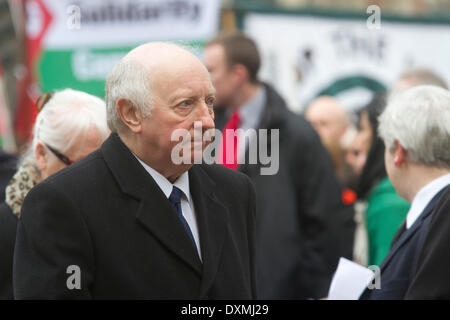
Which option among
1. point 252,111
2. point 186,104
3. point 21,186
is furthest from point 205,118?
point 252,111

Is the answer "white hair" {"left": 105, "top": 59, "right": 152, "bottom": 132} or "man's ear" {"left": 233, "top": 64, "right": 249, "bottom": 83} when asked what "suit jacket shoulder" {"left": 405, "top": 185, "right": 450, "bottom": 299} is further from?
"man's ear" {"left": 233, "top": 64, "right": 249, "bottom": 83}

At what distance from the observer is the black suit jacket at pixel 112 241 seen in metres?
2.50

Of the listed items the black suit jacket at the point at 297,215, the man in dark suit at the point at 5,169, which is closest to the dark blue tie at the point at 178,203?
the man in dark suit at the point at 5,169

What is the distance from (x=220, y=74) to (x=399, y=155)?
2278 mm

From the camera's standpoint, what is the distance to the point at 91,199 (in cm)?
257

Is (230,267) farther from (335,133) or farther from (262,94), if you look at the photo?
(335,133)

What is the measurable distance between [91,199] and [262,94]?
3.07 m

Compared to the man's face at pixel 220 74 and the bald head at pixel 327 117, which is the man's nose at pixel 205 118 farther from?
the bald head at pixel 327 117

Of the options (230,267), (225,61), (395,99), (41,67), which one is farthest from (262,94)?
(41,67)

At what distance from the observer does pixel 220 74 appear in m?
5.57

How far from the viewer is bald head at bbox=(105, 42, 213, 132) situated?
8.65 ft

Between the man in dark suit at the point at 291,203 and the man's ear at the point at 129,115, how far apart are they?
2184mm

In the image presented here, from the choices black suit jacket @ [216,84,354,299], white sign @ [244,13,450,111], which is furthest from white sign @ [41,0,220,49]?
black suit jacket @ [216,84,354,299]

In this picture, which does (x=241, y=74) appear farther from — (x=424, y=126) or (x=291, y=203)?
(x=424, y=126)
